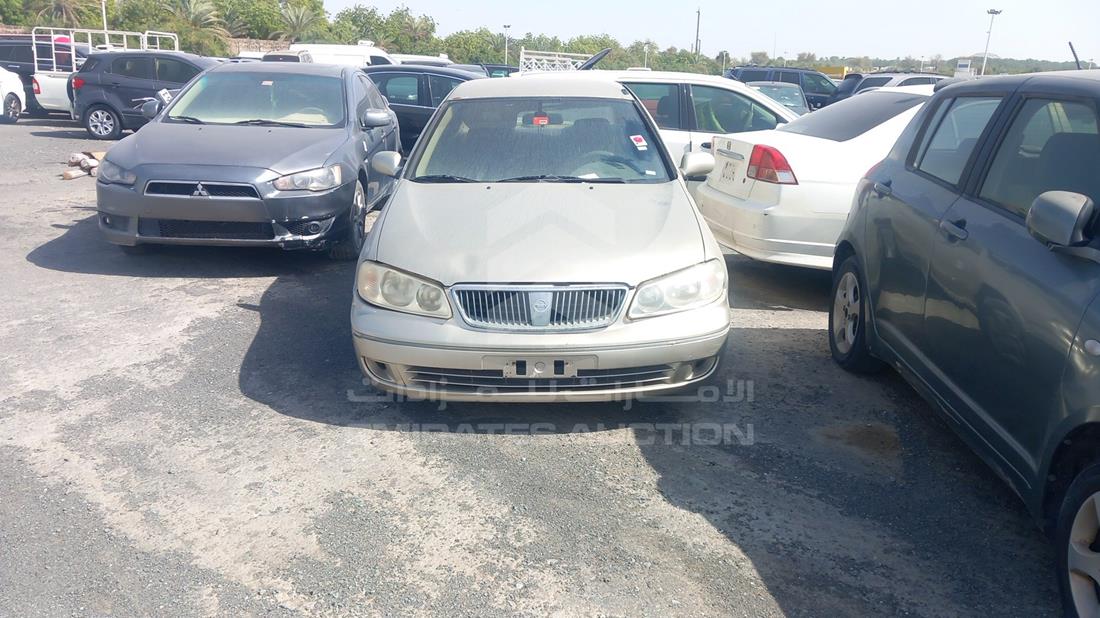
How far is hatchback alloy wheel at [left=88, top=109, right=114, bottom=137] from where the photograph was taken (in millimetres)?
16125

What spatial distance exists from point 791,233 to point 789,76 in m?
22.2

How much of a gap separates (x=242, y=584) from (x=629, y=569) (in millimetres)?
1340

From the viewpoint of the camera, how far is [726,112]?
8680mm

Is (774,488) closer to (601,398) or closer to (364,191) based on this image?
(601,398)

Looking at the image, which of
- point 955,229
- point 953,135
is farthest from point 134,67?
point 955,229

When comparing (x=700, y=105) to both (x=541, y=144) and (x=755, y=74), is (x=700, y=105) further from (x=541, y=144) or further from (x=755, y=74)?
(x=755, y=74)

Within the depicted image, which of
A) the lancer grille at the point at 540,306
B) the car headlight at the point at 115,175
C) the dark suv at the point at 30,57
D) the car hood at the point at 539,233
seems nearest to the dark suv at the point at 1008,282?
the car hood at the point at 539,233

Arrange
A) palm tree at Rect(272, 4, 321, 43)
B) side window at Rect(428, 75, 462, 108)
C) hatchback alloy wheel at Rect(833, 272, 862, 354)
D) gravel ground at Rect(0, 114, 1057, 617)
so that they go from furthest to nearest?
palm tree at Rect(272, 4, 321, 43), side window at Rect(428, 75, 462, 108), hatchback alloy wheel at Rect(833, 272, 862, 354), gravel ground at Rect(0, 114, 1057, 617)

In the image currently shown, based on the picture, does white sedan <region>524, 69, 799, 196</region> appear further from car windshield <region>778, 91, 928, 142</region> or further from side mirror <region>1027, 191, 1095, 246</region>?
side mirror <region>1027, 191, 1095, 246</region>

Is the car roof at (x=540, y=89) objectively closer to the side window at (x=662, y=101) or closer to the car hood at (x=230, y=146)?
the car hood at (x=230, y=146)

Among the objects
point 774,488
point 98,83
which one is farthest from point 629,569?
point 98,83

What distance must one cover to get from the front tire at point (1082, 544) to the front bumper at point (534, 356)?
5.49 ft

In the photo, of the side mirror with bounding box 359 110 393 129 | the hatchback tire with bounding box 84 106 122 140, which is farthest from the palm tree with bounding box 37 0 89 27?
the side mirror with bounding box 359 110 393 129

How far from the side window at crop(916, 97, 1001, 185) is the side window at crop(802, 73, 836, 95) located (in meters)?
22.0
